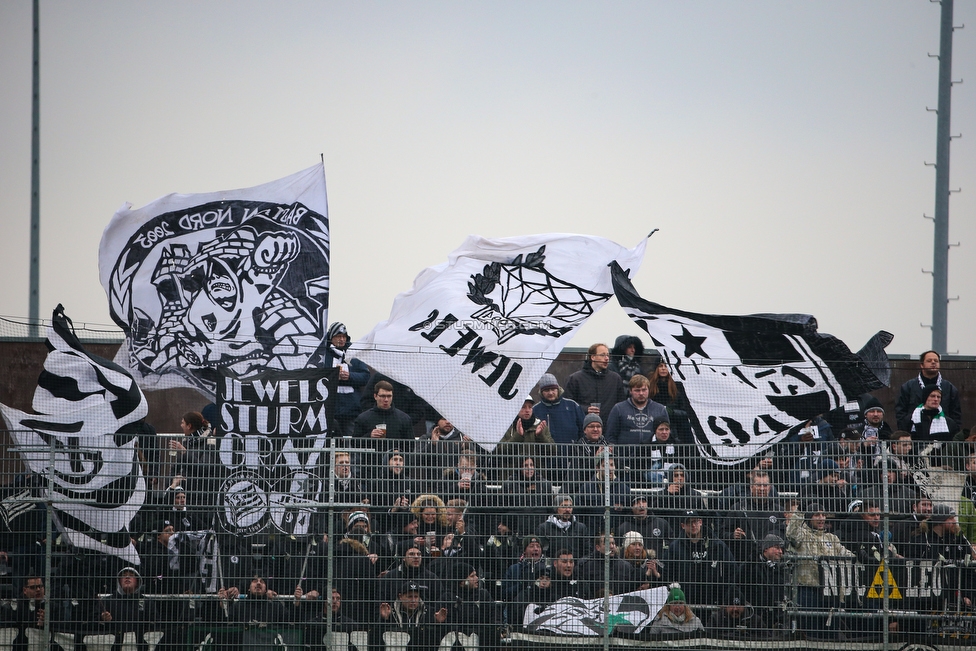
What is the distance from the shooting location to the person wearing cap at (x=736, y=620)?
30.0 feet

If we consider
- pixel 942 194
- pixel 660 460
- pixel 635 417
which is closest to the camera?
pixel 660 460

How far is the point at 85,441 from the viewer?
377 inches

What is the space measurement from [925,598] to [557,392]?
4144mm

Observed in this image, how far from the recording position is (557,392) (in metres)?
11.7

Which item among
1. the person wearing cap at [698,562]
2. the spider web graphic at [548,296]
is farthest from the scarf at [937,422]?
the person wearing cap at [698,562]

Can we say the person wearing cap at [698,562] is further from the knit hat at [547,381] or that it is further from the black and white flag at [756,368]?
the knit hat at [547,381]

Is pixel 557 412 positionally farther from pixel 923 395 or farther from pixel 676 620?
pixel 923 395

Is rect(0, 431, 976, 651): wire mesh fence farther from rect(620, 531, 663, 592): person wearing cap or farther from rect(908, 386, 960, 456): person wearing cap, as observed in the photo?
rect(908, 386, 960, 456): person wearing cap

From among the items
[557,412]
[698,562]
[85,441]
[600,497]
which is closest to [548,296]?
[557,412]

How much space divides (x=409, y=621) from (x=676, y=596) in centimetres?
225

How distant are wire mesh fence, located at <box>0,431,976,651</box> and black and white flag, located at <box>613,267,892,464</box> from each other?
1.79m

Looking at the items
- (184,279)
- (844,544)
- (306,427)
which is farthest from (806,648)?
(184,279)

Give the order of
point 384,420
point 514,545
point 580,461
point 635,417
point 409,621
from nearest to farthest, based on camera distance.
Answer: point 409,621, point 514,545, point 580,461, point 384,420, point 635,417

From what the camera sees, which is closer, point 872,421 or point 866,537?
point 866,537
